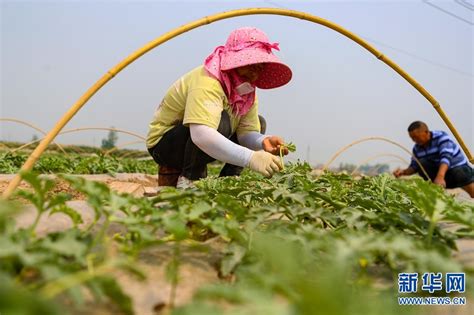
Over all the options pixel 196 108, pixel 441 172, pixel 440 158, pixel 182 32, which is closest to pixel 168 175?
pixel 196 108

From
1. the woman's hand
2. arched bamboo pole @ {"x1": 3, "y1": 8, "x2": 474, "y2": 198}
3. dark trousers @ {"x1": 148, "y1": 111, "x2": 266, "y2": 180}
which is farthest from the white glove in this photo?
arched bamboo pole @ {"x1": 3, "y1": 8, "x2": 474, "y2": 198}

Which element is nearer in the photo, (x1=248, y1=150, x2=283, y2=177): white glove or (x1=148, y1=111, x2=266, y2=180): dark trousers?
(x1=248, y1=150, x2=283, y2=177): white glove

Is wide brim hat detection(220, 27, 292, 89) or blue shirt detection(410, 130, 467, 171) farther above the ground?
blue shirt detection(410, 130, 467, 171)

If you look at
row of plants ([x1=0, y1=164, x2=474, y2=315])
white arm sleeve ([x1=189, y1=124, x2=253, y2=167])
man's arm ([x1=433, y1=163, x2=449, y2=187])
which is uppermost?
man's arm ([x1=433, y1=163, x2=449, y2=187])

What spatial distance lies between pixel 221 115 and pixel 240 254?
162 cm

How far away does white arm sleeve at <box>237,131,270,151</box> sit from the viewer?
282cm

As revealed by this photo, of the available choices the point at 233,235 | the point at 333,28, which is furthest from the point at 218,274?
the point at 333,28

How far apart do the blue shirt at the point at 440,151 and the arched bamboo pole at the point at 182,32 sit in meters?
3.53

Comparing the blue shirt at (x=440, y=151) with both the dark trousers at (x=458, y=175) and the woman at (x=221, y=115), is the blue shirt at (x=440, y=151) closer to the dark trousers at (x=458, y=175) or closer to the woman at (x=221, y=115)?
the dark trousers at (x=458, y=175)

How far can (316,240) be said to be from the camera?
3.01 feet

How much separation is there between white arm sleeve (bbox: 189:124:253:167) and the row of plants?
2.27ft

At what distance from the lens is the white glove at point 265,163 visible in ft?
6.70

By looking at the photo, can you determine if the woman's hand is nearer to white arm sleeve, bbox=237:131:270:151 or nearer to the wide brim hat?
white arm sleeve, bbox=237:131:270:151

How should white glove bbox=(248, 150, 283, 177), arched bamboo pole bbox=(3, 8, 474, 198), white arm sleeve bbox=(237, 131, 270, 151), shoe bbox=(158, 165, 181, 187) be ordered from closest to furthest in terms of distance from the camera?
arched bamboo pole bbox=(3, 8, 474, 198), white glove bbox=(248, 150, 283, 177), white arm sleeve bbox=(237, 131, 270, 151), shoe bbox=(158, 165, 181, 187)
